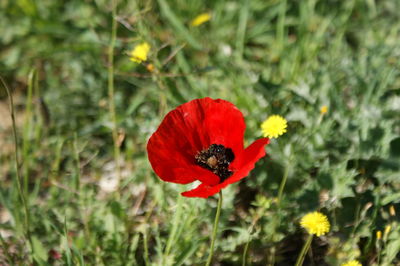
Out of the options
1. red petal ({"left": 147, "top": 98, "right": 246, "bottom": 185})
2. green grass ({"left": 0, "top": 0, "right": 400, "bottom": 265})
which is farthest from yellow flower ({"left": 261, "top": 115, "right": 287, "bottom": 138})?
red petal ({"left": 147, "top": 98, "right": 246, "bottom": 185})

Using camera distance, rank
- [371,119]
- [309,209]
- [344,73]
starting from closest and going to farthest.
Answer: [309,209] → [371,119] → [344,73]

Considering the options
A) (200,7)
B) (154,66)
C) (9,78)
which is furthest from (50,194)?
(200,7)

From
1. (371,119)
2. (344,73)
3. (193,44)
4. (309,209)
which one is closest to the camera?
(309,209)

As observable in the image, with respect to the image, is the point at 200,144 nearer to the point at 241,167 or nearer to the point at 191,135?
the point at 191,135

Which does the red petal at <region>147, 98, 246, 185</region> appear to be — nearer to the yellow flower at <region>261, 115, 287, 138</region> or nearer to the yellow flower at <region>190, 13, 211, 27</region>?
the yellow flower at <region>261, 115, 287, 138</region>

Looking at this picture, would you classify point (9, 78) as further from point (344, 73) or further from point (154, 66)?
point (344, 73)

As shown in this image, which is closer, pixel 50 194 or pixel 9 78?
pixel 50 194

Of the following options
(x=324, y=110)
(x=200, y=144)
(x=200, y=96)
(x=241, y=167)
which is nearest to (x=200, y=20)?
(x=200, y=96)
